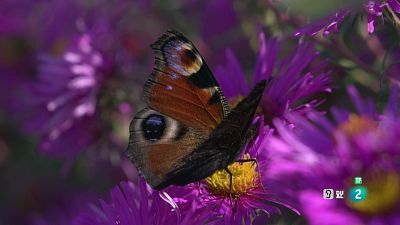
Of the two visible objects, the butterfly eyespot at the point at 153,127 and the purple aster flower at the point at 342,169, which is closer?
the purple aster flower at the point at 342,169

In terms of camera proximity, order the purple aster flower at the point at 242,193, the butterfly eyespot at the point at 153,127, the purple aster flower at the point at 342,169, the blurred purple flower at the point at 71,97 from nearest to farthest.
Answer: the purple aster flower at the point at 342,169 → the purple aster flower at the point at 242,193 → the butterfly eyespot at the point at 153,127 → the blurred purple flower at the point at 71,97

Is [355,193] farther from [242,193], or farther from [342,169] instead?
[242,193]

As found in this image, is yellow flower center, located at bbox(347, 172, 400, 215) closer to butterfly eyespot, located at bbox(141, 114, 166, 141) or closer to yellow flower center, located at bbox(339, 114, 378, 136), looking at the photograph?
yellow flower center, located at bbox(339, 114, 378, 136)

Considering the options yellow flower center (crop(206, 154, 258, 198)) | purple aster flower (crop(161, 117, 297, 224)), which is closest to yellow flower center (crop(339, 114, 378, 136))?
purple aster flower (crop(161, 117, 297, 224))

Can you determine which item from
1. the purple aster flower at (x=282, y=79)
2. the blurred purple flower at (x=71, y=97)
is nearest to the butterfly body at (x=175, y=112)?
the purple aster flower at (x=282, y=79)

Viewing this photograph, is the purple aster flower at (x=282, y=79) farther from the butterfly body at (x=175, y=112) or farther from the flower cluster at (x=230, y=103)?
the butterfly body at (x=175, y=112)

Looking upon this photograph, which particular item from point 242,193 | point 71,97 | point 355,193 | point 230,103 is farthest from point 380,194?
point 71,97
